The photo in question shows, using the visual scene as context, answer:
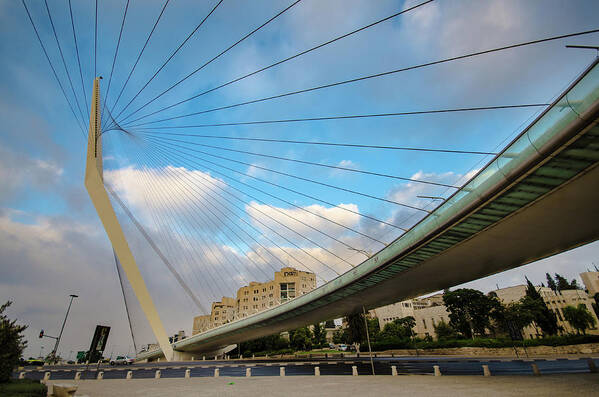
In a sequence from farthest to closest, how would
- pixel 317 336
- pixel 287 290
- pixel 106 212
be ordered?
pixel 287 290 < pixel 317 336 < pixel 106 212

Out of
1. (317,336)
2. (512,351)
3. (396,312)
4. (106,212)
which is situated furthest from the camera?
(396,312)

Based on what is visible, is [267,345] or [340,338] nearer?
[267,345]

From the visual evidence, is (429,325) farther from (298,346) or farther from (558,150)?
(558,150)

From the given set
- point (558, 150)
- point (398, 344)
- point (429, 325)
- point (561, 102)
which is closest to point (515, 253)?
point (558, 150)

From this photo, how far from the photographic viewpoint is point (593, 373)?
1579 centimetres

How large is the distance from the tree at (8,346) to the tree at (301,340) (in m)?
62.8

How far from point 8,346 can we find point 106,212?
78.1 ft

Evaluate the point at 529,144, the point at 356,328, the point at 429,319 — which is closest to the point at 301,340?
the point at 356,328

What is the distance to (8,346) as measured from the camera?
12.1 metres

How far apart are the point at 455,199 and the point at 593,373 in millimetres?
11687

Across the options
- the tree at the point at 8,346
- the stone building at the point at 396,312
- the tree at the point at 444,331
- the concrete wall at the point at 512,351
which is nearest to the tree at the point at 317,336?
the concrete wall at the point at 512,351

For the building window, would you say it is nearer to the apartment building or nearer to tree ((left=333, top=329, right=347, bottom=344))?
the apartment building

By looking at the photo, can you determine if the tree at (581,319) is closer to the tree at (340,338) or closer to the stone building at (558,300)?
the stone building at (558,300)

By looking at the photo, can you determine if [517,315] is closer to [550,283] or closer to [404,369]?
[404,369]
